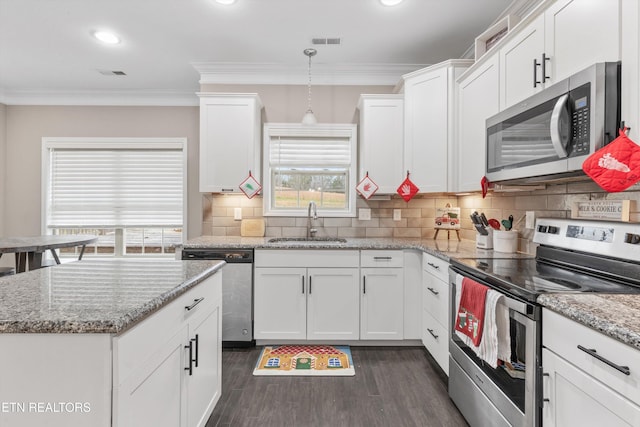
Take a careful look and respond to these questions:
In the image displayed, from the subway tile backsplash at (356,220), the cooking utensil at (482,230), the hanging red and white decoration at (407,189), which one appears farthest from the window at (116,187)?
the cooking utensil at (482,230)

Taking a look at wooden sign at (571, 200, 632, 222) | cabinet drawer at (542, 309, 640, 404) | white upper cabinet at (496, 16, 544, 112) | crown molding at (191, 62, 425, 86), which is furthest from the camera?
crown molding at (191, 62, 425, 86)

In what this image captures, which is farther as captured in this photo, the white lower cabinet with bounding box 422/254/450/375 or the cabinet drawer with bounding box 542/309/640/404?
the white lower cabinet with bounding box 422/254/450/375

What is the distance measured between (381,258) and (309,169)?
1263 mm

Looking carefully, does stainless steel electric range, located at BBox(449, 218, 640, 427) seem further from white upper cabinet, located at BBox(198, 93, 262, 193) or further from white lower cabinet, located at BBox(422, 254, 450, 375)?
white upper cabinet, located at BBox(198, 93, 262, 193)

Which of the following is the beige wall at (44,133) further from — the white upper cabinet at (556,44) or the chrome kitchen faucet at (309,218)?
the white upper cabinet at (556,44)

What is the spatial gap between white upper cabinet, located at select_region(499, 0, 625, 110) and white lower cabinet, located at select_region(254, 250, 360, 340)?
170 centimetres

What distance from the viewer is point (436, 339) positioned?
2408mm

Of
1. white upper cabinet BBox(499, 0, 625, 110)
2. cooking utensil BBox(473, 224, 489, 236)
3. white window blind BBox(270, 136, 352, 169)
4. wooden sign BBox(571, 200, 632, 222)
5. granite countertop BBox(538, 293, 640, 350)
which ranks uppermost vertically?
white upper cabinet BBox(499, 0, 625, 110)

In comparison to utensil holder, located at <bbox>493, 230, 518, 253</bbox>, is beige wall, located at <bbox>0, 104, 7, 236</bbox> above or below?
above

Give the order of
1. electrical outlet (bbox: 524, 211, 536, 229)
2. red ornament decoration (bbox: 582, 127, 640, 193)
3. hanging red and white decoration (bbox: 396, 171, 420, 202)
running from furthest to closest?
hanging red and white decoration (bbox: 396, 171, 420, 202) < electrical outlet (bbox: 524, 211, 536, 229) < red ornament decoration (bbox: 582, 127, 640, 193)

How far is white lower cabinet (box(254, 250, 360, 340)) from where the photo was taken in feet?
9.20

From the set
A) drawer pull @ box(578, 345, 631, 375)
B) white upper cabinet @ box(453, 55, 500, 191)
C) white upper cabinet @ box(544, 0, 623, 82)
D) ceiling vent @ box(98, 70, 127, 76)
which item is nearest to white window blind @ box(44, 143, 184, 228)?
ceiling vent @ box(98, 70, 127, 76)

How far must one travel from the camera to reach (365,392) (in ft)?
7.14

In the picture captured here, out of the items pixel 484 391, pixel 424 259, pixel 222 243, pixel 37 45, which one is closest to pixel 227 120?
pixel 222 243
